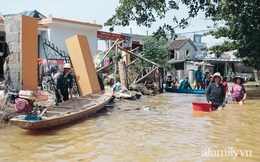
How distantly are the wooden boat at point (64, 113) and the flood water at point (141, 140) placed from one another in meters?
0.25

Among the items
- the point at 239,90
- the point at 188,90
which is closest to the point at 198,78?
the point at 188,90

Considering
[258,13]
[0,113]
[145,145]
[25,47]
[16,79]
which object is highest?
[258,13]

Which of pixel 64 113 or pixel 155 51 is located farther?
pixel 155 51

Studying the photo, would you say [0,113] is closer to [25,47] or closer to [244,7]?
[25,47]

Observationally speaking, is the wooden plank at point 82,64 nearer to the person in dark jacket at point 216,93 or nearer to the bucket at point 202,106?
the bucket at point 202,106

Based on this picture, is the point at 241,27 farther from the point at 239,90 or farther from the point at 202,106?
the point at 202,106

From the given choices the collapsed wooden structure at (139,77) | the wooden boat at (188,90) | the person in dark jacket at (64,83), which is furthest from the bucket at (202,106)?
the wooden boat at (188,90)

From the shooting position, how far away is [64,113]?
26.9ft

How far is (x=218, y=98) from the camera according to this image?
871cm

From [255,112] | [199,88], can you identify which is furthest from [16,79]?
[199,88]

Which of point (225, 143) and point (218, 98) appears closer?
point (225, 143)

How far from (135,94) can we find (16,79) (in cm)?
795

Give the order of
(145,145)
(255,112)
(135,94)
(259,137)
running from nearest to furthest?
(145,145), (259,137), (255,112), (135,94)

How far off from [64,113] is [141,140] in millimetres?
2552
